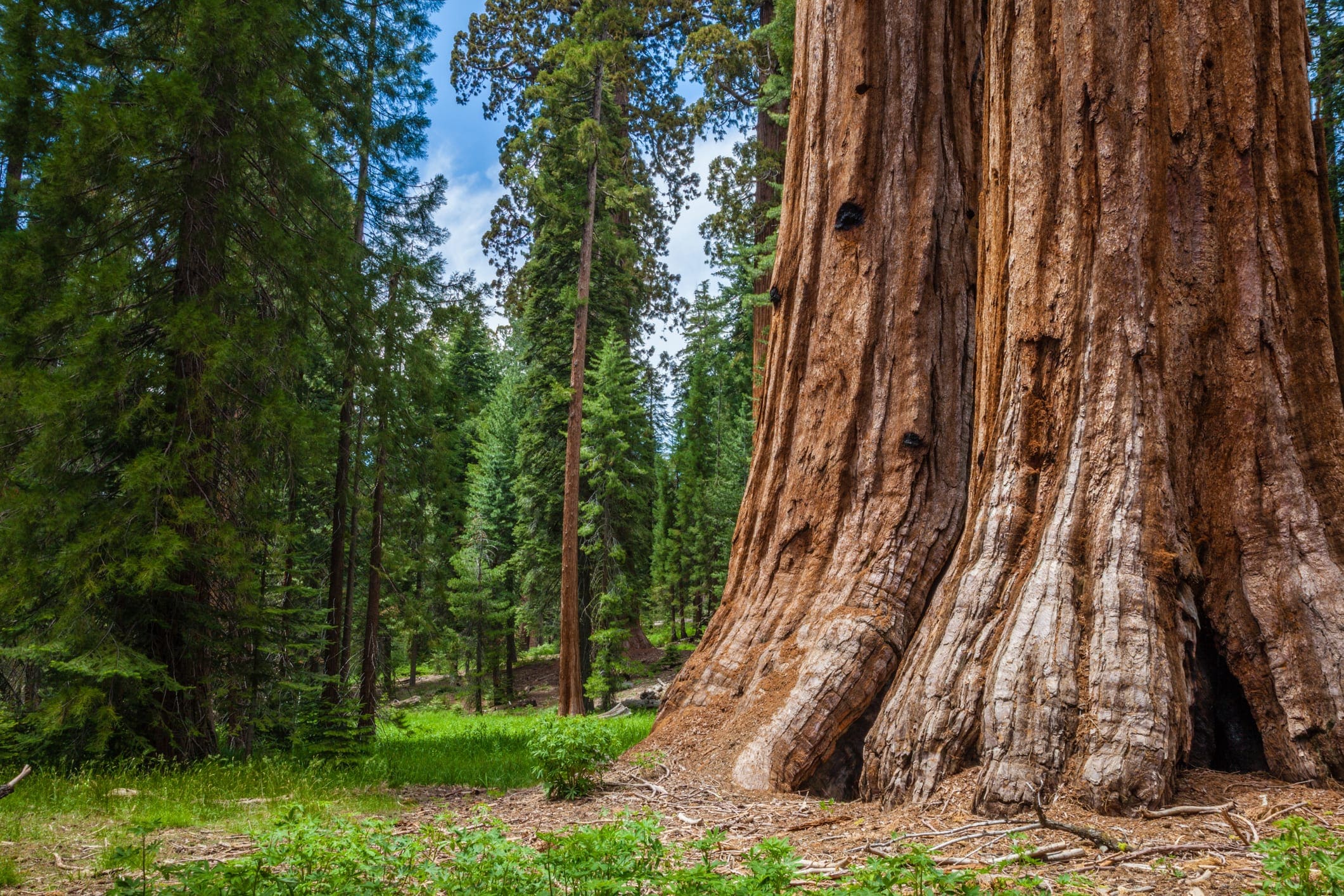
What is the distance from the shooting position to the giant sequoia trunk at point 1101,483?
140 inches

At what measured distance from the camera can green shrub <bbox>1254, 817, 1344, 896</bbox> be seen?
2062 mm

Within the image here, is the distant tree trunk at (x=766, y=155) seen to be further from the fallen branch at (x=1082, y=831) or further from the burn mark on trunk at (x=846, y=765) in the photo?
the fallen branch at (x=1082, y=831)

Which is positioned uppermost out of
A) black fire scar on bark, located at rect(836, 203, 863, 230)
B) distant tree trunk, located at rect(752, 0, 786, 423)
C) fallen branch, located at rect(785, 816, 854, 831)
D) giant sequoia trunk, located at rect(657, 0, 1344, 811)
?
distant tree trunk, located at rect(752, 0, 786, 423)

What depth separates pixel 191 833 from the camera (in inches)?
170

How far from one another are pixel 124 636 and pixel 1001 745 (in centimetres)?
731

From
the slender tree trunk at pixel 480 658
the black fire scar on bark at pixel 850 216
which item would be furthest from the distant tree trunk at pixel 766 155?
the slender tree trunk at pixel 480 658

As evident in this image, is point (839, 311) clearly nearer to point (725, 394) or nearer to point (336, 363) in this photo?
point (336, 363)

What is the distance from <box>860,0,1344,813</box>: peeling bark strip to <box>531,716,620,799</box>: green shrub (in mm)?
1758

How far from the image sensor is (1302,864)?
2.10 meters

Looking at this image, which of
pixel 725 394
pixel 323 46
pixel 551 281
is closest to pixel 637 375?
pixel 551 281

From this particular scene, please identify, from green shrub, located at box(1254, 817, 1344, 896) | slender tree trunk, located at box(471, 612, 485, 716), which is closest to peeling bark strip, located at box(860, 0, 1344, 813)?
green shrub, located at box(1254, 817, 1344, 896)

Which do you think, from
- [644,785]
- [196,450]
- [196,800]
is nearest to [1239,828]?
[644,785]

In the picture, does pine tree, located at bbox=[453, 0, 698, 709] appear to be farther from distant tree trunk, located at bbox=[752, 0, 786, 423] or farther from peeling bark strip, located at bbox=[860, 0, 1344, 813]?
peeling bark strip, located at bbox=[860, 0, 1344, 813]

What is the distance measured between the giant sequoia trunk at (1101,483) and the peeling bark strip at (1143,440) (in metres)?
0.01
